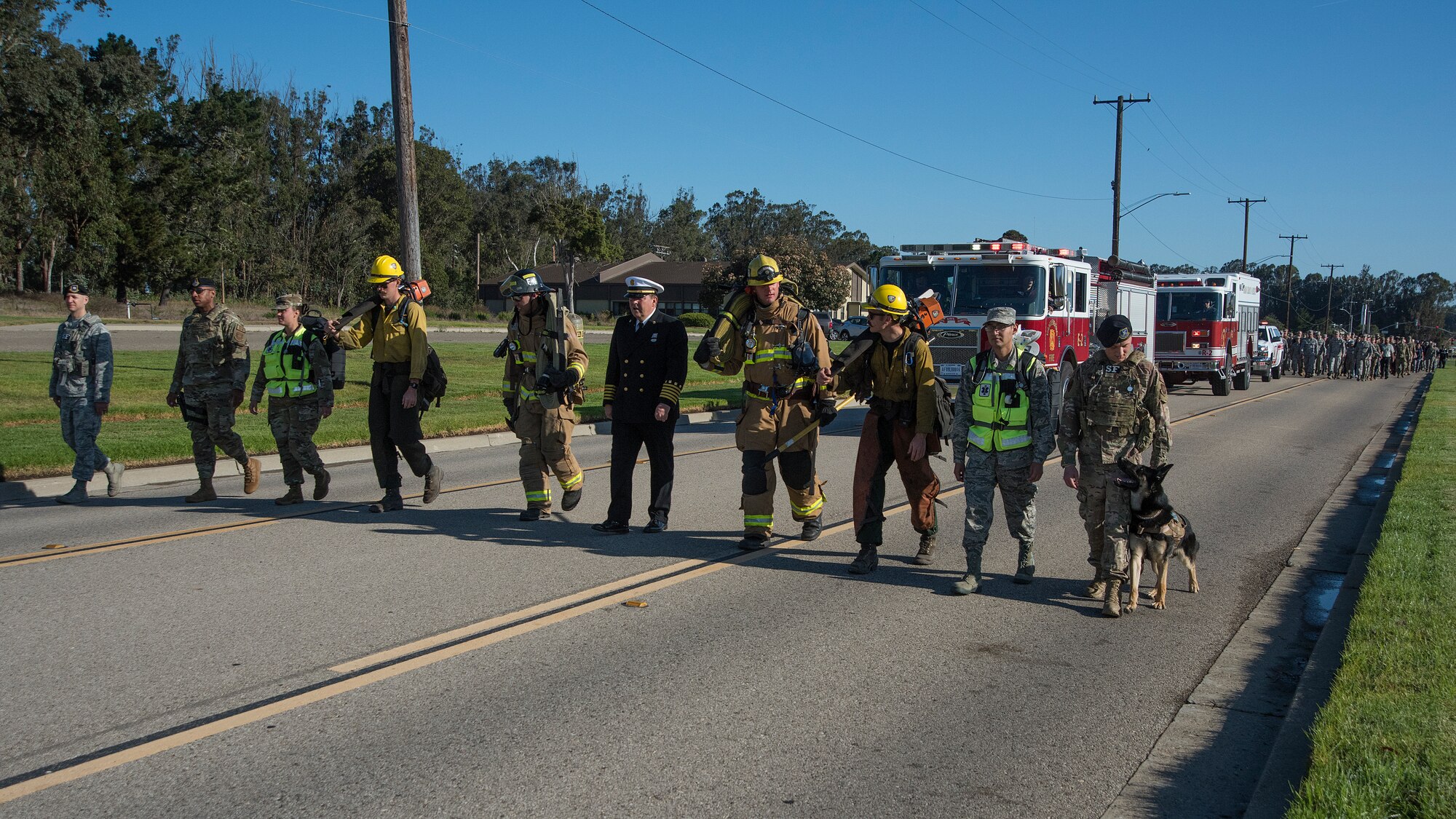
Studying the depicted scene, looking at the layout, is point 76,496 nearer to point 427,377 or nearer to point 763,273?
point 427,377

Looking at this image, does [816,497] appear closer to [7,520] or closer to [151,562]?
[151,562]

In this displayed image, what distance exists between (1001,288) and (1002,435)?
1124 cm

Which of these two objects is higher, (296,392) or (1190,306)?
(1190,306)

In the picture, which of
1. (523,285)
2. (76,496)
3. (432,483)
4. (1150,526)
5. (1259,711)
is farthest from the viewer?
(76,496)

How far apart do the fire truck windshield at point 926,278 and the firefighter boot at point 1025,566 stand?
10719mm

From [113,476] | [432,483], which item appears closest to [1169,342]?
[432,483]

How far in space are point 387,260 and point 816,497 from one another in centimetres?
415

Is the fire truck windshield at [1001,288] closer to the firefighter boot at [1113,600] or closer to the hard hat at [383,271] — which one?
the hard hat at [383,271]

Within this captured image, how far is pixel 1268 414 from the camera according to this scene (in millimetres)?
22594

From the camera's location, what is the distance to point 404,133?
663 inches

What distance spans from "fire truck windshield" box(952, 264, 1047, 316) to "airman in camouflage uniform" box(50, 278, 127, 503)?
1209 centimetres

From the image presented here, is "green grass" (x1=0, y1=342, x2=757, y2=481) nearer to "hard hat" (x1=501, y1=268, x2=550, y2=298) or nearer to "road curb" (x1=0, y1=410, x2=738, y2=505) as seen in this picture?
"road curb" (x1=0, y1=410, x2=738, y2=505)

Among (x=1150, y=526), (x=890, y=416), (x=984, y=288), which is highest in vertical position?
(x=984, y=288)

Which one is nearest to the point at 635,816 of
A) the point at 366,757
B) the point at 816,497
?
the point at 366,757
